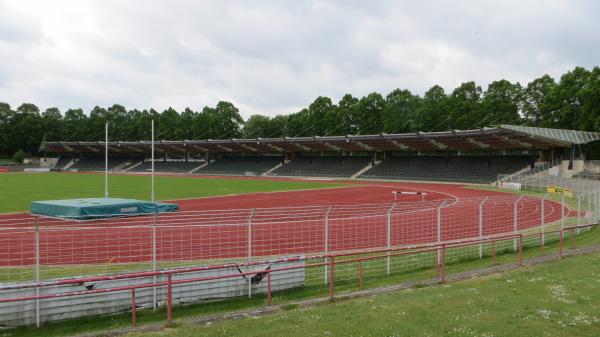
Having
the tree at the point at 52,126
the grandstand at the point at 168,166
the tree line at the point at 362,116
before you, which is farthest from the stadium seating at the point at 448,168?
the tree at the point at 52,126

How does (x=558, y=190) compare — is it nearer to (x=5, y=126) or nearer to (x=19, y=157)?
(x=19, y=157)

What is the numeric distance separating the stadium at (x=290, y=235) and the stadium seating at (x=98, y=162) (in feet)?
219

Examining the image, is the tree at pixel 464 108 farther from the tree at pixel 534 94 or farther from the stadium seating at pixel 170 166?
the stadium seating at pixel 170 166

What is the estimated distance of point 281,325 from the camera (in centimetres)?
898

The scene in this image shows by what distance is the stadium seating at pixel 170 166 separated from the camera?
347 feet

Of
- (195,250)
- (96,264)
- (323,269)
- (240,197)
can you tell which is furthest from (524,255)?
(240,197)

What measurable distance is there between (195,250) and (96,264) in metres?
3.55

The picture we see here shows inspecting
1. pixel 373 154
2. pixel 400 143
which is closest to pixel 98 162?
pixel 373 154

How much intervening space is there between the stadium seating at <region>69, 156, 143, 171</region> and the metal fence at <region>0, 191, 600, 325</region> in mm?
100096

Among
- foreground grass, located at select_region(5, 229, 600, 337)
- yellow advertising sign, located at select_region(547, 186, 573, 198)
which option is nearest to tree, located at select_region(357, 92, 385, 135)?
yellow advertising sign, located at select_region(547, 186, 573, 198)

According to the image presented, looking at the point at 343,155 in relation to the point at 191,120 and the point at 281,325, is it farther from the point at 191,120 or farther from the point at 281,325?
the point at 281,325

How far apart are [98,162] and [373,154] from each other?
2792 inches

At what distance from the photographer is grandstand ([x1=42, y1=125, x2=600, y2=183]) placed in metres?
63.7

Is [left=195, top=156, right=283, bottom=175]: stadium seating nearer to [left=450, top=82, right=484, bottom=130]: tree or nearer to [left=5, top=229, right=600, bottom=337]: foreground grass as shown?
[left=450, top=82, right=484, bottom=130]: tree
